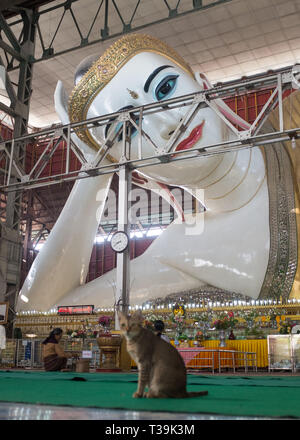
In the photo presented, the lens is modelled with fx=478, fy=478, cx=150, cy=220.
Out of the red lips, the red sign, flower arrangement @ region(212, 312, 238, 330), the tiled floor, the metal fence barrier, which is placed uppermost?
the red lips

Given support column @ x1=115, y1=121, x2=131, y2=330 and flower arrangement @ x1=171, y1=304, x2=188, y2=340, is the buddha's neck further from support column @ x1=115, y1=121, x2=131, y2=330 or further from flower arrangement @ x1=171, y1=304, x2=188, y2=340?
flower arrangement @ x1=171, y1=304, x2=188, y2=340

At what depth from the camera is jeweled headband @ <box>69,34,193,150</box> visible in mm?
8125

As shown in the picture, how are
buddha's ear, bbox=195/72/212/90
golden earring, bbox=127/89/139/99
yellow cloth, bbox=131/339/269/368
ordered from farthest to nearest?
buddha's ear, bbox=195/72/212/90 → golden earring, bbox=127/89/139/99 → yellow cloth, bbox=131/339/269/368

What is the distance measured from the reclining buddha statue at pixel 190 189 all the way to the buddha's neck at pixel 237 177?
0.02 m

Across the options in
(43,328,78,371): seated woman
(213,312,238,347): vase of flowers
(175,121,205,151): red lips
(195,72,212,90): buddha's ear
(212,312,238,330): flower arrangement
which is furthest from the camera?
(195,72,212,90): buddha's ear

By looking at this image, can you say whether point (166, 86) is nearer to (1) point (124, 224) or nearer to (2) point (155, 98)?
(2) point (155, 98)

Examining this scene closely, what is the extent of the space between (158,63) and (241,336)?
186 inches

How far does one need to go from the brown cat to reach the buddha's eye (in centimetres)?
627

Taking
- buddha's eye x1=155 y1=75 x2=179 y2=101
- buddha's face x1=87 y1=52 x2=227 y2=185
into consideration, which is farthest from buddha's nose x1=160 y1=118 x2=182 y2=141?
buddha's eye x1=155 y1=75 x2=179 y2=101

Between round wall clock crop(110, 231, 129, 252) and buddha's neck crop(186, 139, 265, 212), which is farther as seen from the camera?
buddha's neck crop(186, 139, 265, 212)

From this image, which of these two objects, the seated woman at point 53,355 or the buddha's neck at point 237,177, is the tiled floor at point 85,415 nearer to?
the seated woman at point 53,355

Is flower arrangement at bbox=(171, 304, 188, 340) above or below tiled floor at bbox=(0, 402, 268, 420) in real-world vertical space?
above

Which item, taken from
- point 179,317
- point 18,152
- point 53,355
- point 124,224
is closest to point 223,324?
point 179,317

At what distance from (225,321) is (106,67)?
464cm
